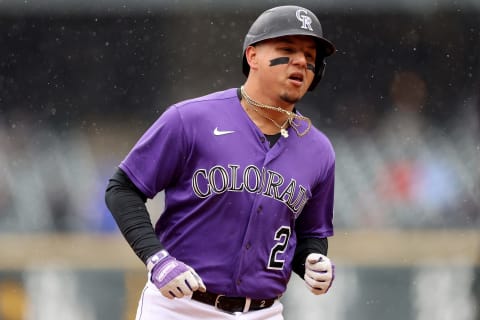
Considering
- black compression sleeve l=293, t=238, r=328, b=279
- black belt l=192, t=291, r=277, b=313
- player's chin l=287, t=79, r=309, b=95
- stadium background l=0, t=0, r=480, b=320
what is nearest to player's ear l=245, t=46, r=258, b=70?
player's chin l=287, t=79, r=309, b=95

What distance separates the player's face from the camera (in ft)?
10.0

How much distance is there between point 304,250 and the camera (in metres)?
3.28

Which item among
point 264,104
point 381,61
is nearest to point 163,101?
point 381,61

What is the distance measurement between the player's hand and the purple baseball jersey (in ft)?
0.91

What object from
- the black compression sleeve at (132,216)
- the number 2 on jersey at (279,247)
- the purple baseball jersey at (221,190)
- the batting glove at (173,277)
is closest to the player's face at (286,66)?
the purple baseball jersey at (221,190)

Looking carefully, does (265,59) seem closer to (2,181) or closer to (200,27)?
(2,181)

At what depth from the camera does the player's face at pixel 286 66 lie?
3053mm

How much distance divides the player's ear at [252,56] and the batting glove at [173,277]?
71cm

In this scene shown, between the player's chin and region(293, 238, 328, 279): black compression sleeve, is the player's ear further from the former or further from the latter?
region(293, 238, 328, 279): black compression sleeve

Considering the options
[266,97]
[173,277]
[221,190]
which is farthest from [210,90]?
[173,277]

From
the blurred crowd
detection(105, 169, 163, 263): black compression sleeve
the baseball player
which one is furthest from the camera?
the blurred crowd

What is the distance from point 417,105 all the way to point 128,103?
316 cm

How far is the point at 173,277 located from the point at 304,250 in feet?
2.20

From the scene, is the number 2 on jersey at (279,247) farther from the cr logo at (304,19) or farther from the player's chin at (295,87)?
the cr logo at (304,19)
